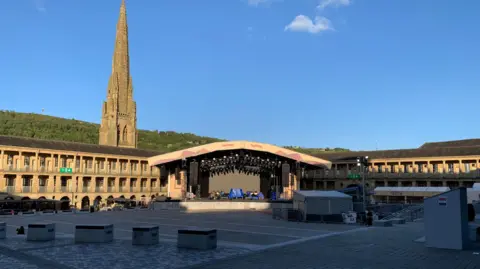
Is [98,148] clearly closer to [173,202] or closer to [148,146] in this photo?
[173,202]

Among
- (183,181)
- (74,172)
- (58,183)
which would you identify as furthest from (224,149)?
(58,183)

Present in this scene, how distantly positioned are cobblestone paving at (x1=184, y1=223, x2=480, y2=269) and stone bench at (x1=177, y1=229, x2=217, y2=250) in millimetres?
1950

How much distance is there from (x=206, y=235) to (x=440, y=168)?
2536 inches

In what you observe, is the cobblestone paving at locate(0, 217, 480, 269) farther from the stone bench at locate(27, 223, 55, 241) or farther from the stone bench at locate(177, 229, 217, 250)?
the stone bench at locate(27, 223, 55, 241)

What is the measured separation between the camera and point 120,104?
120000mm

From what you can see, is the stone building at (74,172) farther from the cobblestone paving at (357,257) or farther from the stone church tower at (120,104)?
the cobblestone paving at (357,257)

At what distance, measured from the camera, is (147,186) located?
267 feet

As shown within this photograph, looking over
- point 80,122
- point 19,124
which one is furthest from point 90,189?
point 80,122

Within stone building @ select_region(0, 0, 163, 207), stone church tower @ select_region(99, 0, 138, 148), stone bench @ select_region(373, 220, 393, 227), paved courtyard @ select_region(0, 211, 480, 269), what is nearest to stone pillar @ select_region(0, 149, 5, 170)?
stone building @ select_region(0, 0, 163, 207)

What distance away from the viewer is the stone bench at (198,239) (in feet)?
53.3

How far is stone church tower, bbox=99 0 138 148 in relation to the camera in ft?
377

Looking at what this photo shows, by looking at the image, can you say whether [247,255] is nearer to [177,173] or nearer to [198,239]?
[198,239]

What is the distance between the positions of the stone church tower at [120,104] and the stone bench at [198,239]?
330 ft

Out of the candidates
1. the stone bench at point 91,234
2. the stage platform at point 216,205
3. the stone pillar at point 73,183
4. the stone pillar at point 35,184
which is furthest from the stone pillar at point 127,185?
the stone bench at point 91,234
